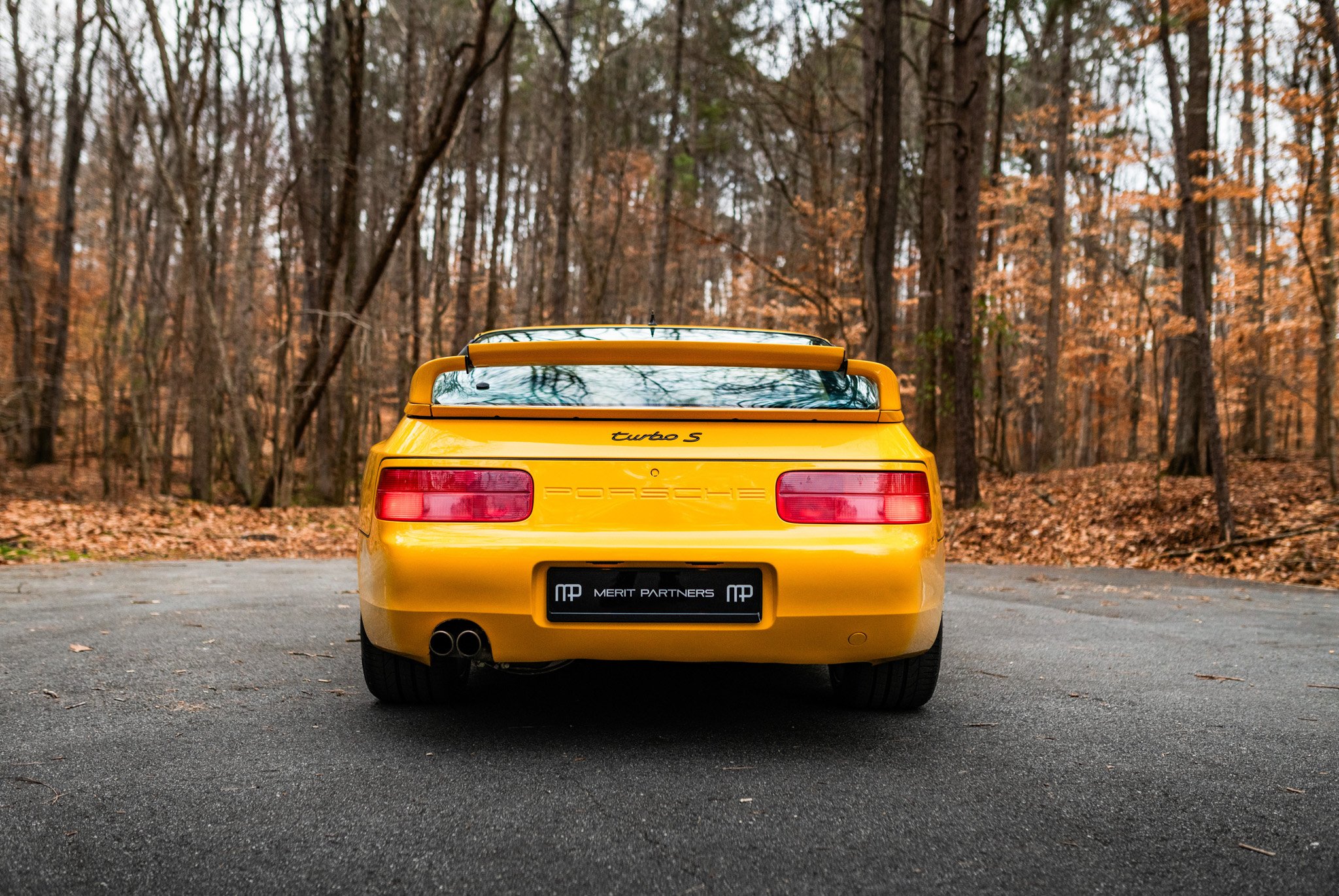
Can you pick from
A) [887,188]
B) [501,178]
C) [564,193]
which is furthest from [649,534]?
[501,178]

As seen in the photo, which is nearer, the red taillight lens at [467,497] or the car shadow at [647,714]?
the red taillight lens at [467,497]

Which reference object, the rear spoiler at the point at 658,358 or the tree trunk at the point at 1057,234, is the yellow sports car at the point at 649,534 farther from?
the tree trunk at the point at 1057,234

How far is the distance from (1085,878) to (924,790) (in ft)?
2.00

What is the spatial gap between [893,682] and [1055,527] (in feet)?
31.0

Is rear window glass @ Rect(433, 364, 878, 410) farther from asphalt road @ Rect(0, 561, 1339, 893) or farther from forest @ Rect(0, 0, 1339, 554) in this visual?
forest @ Rect(0, 0, 1339, 554)

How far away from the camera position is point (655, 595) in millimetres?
2883

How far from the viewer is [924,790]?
2.63 m

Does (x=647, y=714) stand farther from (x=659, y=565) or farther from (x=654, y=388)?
(x=654, y=388)

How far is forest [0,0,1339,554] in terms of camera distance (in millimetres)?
13750

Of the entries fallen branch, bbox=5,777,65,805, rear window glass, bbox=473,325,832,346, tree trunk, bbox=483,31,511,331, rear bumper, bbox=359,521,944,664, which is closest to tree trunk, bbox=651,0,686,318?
tree trunk, bbox=483,31,511,331

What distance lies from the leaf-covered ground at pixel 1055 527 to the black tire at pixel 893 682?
674cm

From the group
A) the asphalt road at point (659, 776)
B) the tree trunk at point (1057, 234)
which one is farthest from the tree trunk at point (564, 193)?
the asphalt road at point (659, 776)

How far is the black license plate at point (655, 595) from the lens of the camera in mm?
2871

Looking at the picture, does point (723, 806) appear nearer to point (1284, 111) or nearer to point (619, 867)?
point (619, 867)
